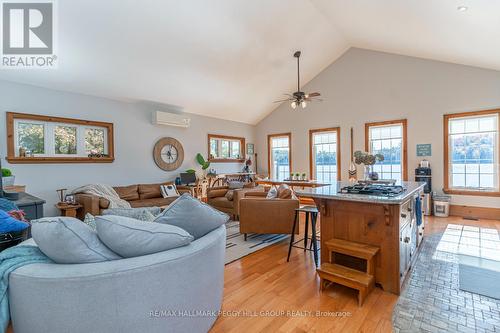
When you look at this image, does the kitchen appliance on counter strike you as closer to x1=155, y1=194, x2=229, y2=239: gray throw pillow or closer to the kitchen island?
the kitchen island

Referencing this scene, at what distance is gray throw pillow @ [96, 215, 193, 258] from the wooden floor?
35.0 inches

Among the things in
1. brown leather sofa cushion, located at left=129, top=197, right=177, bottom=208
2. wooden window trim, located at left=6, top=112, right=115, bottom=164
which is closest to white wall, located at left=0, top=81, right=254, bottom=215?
wooden window trim, located at left=6, top=112, right=115, bottom=164

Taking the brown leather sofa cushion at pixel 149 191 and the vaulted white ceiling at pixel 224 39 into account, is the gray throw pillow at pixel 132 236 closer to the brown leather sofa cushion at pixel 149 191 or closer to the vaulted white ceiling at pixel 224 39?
the vaulted white ceiling at pixel 224 39

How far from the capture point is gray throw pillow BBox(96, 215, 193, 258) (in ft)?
4.73

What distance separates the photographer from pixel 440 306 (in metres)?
2.12

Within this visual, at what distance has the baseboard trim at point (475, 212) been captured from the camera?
5013 millimetres

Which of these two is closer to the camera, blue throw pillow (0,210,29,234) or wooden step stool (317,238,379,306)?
blue throw pillow (0,210,29,234)

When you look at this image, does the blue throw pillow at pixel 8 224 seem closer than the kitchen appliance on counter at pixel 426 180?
Yes

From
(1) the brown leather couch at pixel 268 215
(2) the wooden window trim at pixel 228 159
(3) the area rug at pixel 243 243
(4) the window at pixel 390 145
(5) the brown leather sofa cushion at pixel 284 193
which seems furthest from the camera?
(2) the wooden window trim at pixel 228 159

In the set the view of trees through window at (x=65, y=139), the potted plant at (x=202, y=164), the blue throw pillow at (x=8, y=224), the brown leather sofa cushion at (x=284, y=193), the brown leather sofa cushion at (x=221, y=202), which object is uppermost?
the view of trees through window at (x=65, y=139)

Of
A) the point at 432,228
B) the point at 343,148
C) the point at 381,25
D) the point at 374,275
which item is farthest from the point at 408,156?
the point at 374,275

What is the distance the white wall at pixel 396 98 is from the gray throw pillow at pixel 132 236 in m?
6.22

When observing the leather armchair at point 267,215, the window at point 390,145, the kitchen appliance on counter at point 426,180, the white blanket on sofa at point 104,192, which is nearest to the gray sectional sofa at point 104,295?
the leather armchair at point 267,215

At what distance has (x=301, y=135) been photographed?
25.7ft
